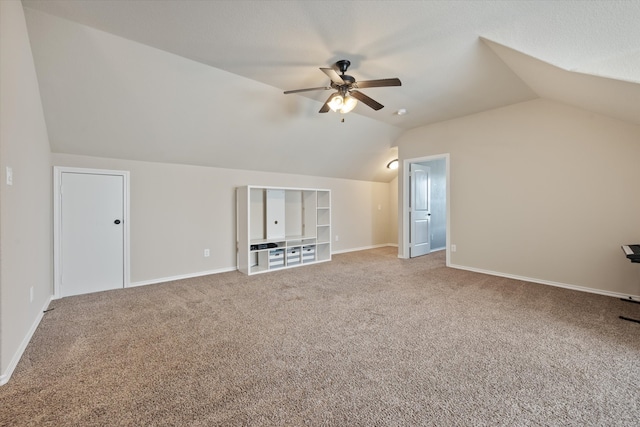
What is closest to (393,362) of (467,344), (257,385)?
(467,344)

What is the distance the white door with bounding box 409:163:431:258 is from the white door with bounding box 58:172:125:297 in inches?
206

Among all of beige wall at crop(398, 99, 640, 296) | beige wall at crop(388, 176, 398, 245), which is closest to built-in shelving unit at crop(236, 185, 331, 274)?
beige wall at crop(398, 99, 640, 296)

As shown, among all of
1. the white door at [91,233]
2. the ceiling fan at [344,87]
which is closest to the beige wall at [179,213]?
the white door at [91,233]

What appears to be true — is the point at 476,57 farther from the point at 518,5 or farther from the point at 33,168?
the point at 33,168

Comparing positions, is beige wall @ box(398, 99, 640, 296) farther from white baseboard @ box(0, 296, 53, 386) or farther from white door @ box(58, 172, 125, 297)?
white baseboard @ box(0, 296, 53, 386)

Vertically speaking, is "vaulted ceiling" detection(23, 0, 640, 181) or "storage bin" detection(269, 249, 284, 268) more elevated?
"vaulted ceiling" detection(23, 0, 640, 181)

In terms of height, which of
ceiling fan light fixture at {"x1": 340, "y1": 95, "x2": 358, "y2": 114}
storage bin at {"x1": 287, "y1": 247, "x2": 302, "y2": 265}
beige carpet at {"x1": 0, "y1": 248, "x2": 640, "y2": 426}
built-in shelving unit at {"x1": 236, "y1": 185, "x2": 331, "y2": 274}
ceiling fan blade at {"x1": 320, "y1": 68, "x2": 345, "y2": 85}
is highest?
ceiling fan blade at {"x1": 320, "y1": 68, "x2": 345, "y2": 85}

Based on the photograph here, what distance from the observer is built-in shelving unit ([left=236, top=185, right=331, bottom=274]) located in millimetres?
4660

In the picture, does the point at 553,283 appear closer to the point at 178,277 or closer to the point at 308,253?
the point at 308,253

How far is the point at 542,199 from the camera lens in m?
3.91

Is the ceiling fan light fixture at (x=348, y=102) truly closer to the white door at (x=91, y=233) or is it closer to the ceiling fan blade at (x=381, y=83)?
the ceiling fan blade at (x=381, y=83)

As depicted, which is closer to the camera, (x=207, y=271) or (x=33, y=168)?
(x=33, y=168)

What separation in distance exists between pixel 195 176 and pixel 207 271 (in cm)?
163

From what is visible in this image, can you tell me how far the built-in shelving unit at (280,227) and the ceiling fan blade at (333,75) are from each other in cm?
232
